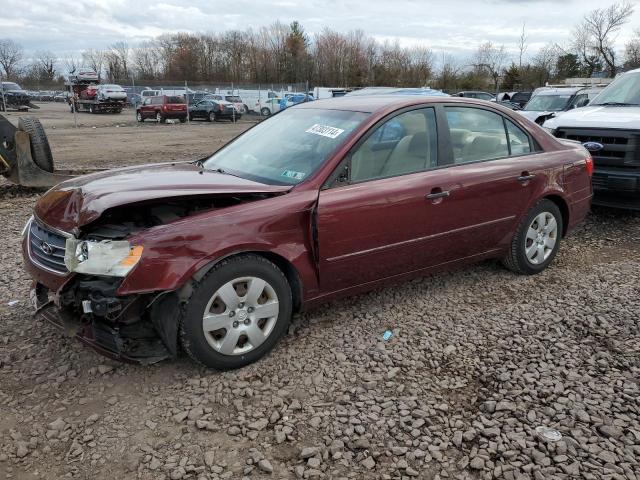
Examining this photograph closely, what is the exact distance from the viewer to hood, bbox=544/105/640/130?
6.36 metres

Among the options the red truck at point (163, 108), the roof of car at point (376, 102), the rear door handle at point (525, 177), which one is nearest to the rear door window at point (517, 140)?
the rear door handle at point (525, 177)

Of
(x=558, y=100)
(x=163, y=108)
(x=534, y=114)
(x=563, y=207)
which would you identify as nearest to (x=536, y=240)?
(x=563, y=207)

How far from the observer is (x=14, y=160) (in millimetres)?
7703

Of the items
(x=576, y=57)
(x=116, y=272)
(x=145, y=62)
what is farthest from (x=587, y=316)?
(x=145, y=62)

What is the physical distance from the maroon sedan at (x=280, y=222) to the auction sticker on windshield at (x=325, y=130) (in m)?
0.01

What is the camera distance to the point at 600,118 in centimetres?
671

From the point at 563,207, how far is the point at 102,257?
13.5 feet

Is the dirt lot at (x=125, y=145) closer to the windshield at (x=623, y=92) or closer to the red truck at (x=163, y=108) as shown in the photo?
the red truck at (x=163, y=108)

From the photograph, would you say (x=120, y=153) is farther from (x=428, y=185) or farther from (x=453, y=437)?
(x=453, y=437)

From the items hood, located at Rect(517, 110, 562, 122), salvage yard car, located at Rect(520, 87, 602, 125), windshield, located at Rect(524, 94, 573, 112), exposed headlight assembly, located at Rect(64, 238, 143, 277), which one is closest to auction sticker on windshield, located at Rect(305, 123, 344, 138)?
exposed headlight assembly, located at Rect(64, 238, 143, 277)

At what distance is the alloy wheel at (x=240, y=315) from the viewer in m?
3.14

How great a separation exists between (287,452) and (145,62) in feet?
255

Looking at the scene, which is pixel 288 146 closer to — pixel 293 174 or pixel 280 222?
pixel 293 174

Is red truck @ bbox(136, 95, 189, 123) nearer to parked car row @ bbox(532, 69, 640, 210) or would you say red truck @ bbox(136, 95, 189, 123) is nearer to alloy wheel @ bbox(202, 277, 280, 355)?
parked car row @ bbox(532, 69, 640, 210)
